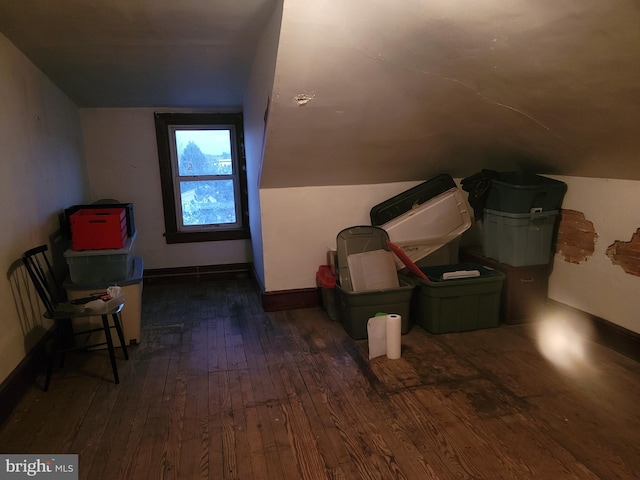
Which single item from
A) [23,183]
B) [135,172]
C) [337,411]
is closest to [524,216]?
[337,411]

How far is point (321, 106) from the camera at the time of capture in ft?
8.06

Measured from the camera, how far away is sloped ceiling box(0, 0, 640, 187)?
71.4 inches

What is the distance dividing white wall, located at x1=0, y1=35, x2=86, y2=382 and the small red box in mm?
236

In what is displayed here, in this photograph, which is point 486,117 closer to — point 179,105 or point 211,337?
point 211,337

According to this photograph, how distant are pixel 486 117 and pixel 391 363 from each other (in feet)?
5.35

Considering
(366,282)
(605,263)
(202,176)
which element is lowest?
(366,282)

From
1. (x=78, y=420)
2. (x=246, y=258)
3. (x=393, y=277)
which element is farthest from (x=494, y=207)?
(x=78, y=420)

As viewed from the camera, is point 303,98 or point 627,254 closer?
point 303,98

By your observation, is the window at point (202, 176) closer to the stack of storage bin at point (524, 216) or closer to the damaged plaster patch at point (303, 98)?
the damaged plaster patch at point (303, 98)

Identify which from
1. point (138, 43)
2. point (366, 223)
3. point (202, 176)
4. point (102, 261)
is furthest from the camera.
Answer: point (202, 176)

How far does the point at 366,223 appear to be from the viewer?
351 centimetres

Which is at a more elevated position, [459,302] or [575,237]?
[575,237]

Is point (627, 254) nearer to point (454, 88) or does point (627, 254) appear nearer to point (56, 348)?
point (454, 88)
